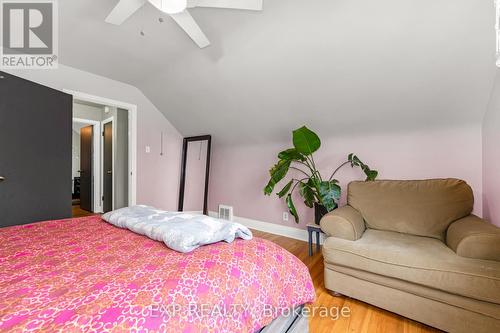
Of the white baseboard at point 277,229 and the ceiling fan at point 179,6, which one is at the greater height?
the ceiling fan at point 179,6

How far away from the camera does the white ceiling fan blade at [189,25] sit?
59.8 inches

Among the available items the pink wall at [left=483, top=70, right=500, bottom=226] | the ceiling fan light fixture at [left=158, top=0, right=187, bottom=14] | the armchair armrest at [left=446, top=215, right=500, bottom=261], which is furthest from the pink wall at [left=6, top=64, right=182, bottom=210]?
the pink wall at [left=483, top=70, right=500, bottom=226]

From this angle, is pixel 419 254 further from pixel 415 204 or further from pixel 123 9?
pixel 123 9

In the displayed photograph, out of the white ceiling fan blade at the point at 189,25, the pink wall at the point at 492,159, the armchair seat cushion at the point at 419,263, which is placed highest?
the white ceiling fan blade at the point at 189,25

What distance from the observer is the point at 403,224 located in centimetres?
188

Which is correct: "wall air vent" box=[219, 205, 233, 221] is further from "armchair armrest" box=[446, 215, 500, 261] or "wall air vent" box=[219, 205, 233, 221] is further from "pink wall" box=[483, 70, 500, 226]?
"pink wall" box=[483, 70, 500, 226]

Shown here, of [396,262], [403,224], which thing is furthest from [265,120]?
[396,262]

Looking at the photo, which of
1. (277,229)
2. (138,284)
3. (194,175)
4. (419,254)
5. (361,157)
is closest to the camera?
(138,284)

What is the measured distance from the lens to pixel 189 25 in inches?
64.6

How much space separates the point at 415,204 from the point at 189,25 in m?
2.35

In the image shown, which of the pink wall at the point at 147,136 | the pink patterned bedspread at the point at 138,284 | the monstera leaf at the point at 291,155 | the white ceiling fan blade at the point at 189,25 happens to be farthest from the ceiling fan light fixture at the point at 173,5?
the pink wall at the point at 147,136

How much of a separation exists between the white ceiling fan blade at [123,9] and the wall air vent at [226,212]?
2.85 m

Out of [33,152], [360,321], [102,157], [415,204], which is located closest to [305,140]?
[415,204]

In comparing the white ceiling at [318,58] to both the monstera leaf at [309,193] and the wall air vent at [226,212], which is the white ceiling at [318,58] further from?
the wall air vent at [226,212]
